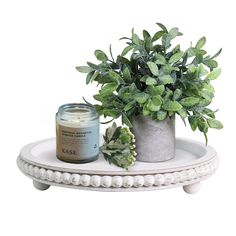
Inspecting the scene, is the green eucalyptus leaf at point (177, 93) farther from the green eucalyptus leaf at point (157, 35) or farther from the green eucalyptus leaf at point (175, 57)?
the green eucalyptus leaf at point (157, 35)

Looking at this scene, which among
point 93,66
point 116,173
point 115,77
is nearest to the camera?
point 116,173

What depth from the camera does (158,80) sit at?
8.19 ft

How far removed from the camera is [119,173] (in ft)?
7.93

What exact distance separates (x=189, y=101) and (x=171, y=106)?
0.25 ft

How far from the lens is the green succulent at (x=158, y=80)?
2.49 metres

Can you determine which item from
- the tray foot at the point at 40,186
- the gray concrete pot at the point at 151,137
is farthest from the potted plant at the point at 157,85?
the tray foot at the point at 40,186

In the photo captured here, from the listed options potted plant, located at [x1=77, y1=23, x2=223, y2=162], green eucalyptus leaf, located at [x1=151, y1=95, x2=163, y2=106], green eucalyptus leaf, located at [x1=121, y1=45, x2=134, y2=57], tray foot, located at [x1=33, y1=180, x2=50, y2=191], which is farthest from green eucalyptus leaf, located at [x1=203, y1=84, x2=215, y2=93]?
tray foot, located at [x1=33, y1=180, x2=50, y2=191]

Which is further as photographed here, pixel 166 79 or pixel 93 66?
pixel 93 66

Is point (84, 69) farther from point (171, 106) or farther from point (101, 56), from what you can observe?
point (171, 106)

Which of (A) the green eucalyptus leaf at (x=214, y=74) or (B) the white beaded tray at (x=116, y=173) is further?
(A) the green eucalyptus leaf at (x=214, y=74)

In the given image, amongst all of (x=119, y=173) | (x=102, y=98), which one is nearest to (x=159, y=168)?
(x=119, y=173)

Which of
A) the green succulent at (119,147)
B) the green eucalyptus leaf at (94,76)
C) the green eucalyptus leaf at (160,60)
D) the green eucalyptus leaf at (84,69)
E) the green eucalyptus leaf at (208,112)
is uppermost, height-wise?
the green eucalyptus leaf at (160,60)

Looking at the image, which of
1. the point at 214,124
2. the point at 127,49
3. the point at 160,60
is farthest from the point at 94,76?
the point at 214,124

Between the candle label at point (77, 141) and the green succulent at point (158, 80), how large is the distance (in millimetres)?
121
